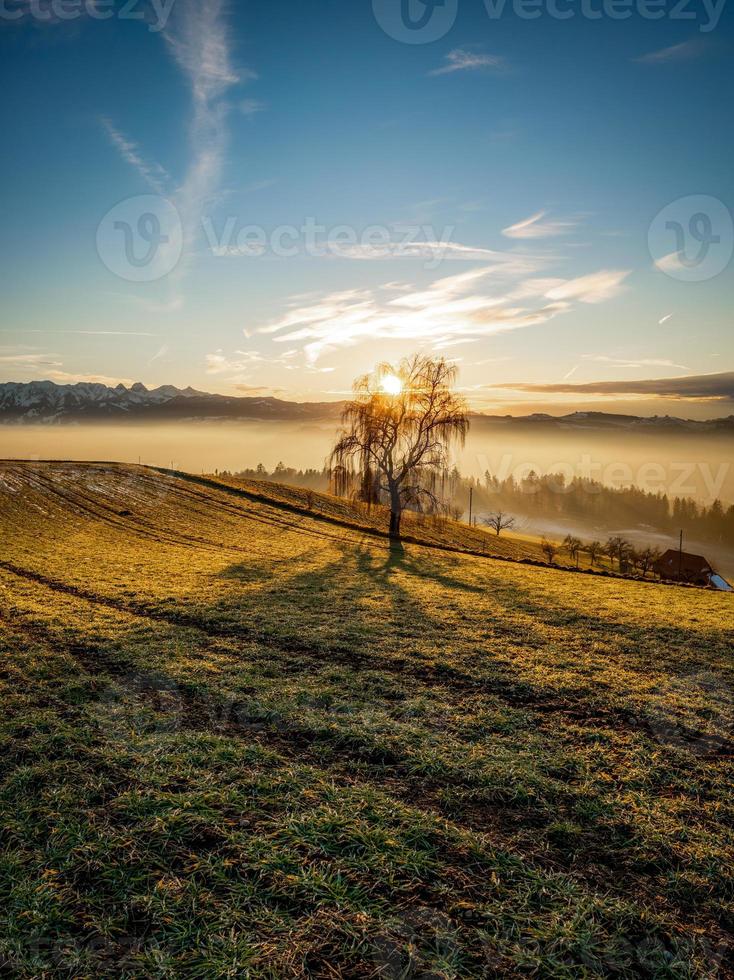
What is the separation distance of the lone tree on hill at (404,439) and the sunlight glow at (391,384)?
6 centimetres

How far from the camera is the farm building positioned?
224 feet

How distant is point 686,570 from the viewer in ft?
233

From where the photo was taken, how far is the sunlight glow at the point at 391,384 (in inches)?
1102

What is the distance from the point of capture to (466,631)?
34.0 ft

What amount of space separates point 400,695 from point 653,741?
10.3 feet

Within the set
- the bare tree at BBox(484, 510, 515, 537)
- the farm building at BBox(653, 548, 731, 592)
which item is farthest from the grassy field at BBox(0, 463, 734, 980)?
the farm building at BBox(653, 548, 731, 592)

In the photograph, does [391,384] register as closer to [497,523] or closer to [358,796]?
[358,796]

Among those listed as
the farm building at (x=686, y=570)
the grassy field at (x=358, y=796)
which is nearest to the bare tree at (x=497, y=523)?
the farm building at (x=686, y=570)

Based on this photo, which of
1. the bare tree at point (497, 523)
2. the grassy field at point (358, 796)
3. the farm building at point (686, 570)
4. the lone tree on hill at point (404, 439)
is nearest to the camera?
the grassy field at point (358, 796)

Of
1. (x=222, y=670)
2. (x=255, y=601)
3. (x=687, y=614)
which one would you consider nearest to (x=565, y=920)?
(x=222, y=670)

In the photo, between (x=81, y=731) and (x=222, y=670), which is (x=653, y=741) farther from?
(x=81, y=731)

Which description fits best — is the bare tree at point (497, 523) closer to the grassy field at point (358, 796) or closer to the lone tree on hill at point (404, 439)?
the lone tree on hill at point (404, 439)

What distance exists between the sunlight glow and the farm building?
59455 millimetres

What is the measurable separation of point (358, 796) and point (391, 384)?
84.0 feet
